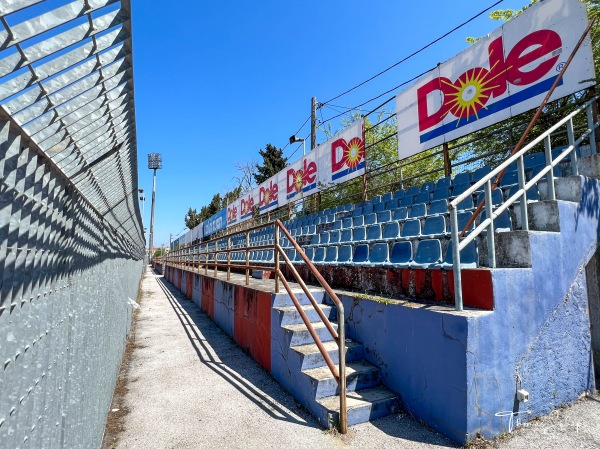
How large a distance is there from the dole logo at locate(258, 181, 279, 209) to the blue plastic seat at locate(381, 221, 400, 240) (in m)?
11.6

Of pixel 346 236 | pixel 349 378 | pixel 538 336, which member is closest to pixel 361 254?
pixel 346 236

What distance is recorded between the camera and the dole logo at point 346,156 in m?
10.5

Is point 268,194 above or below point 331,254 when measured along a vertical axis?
above

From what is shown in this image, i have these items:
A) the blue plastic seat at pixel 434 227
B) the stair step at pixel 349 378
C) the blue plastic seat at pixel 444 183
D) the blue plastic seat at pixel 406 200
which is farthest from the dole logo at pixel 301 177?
the stair step at pixel 349 378

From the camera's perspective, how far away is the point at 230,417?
11.8 feet

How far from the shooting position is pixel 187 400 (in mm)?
4047

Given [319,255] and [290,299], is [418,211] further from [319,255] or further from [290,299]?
[290,299]

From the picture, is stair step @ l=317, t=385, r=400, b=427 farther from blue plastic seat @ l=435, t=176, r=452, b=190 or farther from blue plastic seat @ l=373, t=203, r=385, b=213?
blue plastic seat @ l=373, t=203, r=385, b=213

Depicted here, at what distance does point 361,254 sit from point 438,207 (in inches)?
62.3

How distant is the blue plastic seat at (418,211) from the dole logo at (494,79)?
2440mm

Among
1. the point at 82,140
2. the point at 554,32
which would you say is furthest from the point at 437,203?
the point at 82,140

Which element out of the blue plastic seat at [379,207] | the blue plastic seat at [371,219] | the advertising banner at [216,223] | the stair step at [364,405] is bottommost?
the stair step at [364,405]

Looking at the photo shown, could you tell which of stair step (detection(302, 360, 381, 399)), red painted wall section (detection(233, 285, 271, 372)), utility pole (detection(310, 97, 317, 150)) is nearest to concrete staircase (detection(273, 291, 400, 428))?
stair step (detection(302, 360, 381, 399))

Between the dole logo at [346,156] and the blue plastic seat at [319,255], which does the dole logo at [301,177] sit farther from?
the blue plastic seat at [319,255]
